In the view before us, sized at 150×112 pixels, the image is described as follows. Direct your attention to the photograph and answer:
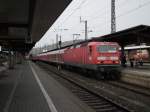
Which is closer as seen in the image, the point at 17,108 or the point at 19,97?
the point at 17,108

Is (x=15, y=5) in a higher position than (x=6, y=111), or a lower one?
higher

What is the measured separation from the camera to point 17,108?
1120 cm

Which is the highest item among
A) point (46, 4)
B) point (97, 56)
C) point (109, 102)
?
point (46, 4)

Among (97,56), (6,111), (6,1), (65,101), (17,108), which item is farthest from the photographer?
(97,56)

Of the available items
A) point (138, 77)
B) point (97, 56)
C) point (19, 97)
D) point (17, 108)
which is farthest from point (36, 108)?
A: point (97, 56)

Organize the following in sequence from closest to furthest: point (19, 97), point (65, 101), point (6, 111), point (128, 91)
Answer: point (6, 111) → point (65, 101) → point (19, 97) → point (128, 91)

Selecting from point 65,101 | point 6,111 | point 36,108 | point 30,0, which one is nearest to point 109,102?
point 65,101

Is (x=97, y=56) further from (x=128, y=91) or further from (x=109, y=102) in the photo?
(x=109, y=102)

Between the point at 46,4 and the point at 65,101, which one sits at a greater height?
the point at 46,4

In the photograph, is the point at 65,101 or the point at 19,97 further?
the point at 19,97

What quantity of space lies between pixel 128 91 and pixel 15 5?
7.40m

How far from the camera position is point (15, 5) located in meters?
16.1

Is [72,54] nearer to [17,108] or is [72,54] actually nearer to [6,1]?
[6,1]

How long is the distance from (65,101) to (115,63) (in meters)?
12.5
